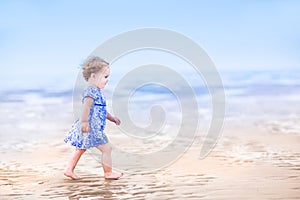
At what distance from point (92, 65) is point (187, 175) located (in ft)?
1.72

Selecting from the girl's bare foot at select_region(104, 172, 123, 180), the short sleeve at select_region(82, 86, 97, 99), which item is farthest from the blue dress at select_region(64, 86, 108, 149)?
the girl's bare foot at select_region(104, 172, 123, 180)

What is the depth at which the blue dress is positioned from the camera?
196 cm

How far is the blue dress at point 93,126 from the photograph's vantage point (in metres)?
1.96

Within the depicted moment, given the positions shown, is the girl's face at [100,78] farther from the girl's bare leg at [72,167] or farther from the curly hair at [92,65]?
the girl's bare leg at [72,167]

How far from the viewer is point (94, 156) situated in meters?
2.22

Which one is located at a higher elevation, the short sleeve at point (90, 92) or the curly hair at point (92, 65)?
the curly hair at point (92, 65)

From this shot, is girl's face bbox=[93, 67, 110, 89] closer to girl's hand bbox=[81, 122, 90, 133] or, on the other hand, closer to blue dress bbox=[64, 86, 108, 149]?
blue dress bbox=[64, 86, 108, 149]

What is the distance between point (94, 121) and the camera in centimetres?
196

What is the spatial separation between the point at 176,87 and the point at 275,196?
33.3 inches

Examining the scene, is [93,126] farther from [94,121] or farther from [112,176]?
[112,176]

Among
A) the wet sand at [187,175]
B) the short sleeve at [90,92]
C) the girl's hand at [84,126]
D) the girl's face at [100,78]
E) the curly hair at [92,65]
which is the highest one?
the curly hair at [92,65]

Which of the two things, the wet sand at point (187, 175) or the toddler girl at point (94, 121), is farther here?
the toddler girl at point (94, 121)

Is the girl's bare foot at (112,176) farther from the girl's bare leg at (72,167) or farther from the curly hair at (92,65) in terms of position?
the curly hair at (92,65)

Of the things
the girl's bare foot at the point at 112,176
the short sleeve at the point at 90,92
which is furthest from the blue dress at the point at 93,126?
the girl's bare foot at the point at 112,176
